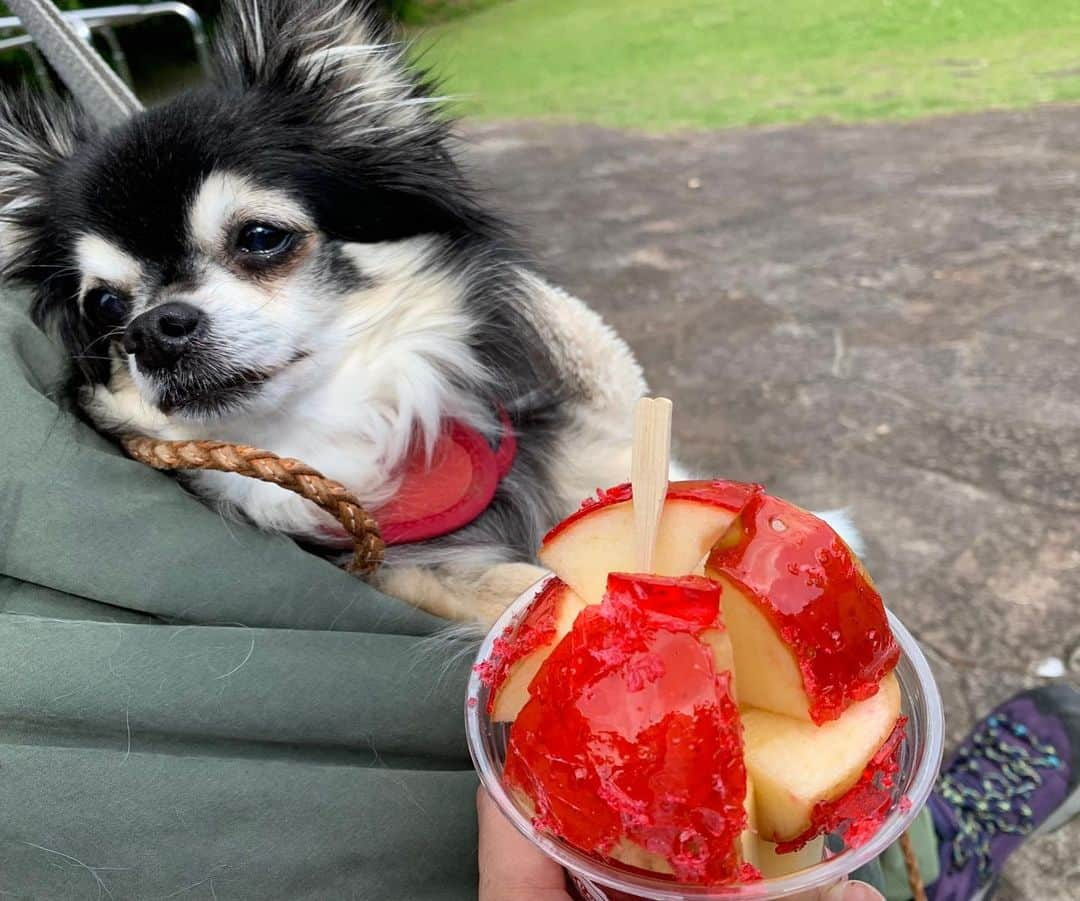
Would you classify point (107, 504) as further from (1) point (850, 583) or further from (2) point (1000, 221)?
(2) point (1000, 221)

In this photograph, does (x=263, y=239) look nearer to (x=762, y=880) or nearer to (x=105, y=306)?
(x=105, y=306)

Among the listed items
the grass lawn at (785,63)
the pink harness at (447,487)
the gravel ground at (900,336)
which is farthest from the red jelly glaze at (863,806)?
the grass lawn at (785,63)

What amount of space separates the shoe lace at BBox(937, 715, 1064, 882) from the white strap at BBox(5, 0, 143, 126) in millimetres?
2010

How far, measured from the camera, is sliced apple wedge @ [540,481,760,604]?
708mm

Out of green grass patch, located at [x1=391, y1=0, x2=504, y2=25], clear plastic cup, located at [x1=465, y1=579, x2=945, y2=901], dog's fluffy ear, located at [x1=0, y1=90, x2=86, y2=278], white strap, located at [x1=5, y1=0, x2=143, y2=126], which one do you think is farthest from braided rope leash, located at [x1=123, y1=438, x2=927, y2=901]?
green grass patch, located at [x1=391, y1=0, x2=504, y2=25]

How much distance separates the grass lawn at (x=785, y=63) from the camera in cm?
623

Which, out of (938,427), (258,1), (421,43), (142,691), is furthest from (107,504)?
(938,427)

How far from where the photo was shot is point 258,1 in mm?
1495

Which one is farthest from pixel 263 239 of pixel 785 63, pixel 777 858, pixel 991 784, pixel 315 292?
pixel 785 63

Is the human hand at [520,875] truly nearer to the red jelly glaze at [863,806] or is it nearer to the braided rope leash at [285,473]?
the red jelly glaze at [863,806]

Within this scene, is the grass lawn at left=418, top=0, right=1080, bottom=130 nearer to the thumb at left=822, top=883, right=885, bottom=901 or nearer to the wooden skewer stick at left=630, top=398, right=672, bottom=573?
the wooden skewer stick at left=630, top=398, right=672, bottom=573

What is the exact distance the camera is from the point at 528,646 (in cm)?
72

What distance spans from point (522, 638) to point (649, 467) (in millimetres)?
194

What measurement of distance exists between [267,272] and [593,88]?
8.12 metres
